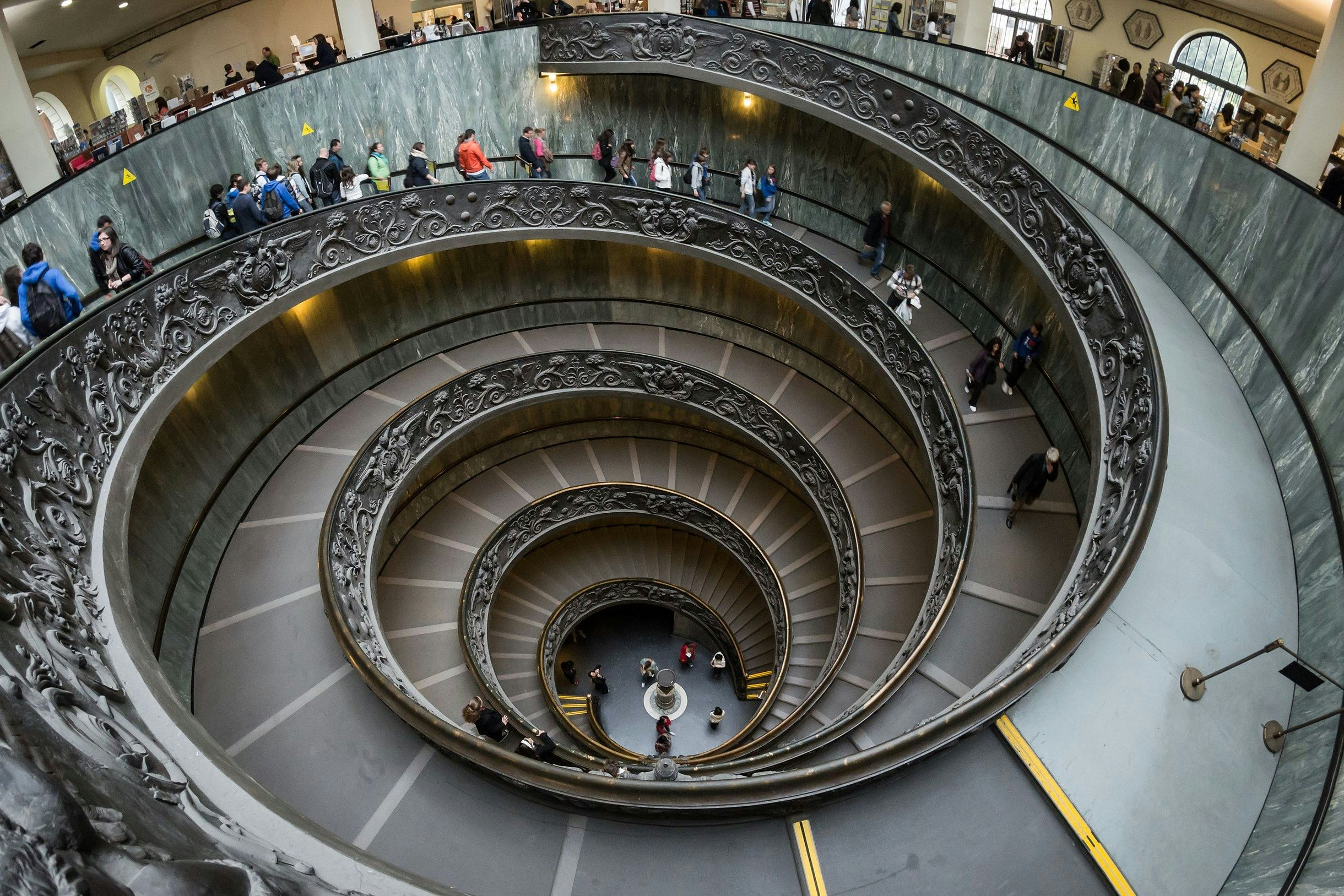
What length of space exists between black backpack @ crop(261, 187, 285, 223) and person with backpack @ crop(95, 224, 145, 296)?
7.87ft

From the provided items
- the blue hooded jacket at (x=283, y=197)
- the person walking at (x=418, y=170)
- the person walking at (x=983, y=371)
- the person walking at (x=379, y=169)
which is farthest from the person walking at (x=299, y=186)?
the person walking at (x=983, y=371)

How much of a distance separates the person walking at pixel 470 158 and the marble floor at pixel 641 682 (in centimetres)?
1174

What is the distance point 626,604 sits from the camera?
20.3 metres

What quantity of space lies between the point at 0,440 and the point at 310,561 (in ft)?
17.9

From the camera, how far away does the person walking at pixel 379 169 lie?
1400 cm

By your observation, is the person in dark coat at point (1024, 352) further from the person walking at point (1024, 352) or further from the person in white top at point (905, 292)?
the person in white top at point (905, 292)

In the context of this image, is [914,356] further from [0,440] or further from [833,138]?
[0,440]

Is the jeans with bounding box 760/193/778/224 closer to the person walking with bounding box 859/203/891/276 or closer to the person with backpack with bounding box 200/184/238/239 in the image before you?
the person walking with bounding box 859/203/891/276

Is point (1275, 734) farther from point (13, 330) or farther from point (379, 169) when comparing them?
point (379, 169)

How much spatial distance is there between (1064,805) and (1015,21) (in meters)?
21.0

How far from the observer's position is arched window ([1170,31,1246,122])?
1662 centimetres

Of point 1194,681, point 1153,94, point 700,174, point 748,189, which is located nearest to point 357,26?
point 700,174

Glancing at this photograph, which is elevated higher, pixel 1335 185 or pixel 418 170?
pixel 1335 185

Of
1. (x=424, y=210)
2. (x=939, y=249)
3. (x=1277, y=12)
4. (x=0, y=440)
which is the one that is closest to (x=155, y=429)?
(x=0, y=440)
